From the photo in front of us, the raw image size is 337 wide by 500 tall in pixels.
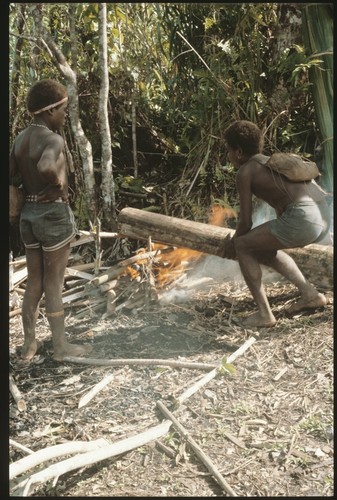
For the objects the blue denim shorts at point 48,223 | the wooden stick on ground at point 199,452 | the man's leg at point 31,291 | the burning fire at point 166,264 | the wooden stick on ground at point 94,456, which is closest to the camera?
the wooden stick on ground at point 94,456

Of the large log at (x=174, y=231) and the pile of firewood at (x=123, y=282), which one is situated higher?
the large log at (x=174, y=231)

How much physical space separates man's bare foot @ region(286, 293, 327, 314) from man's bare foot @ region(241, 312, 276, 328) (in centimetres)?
26

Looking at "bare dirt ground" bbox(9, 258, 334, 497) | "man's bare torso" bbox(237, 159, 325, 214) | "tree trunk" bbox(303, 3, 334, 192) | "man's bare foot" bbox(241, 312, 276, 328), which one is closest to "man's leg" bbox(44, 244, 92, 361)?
"bare dirt ground" bbox(9, 258, 334, 497)

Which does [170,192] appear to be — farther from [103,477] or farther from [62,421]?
[103,477]

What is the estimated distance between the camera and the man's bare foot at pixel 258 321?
195 inches

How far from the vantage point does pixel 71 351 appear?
4629 millimetres

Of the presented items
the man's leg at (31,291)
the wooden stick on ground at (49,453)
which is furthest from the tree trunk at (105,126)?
the wooden stick on ground at (49,453)

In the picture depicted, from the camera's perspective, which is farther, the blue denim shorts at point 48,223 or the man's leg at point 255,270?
the man's leg at point 255,270

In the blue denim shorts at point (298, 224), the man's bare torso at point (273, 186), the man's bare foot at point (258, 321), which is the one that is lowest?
the man's bare foot at point (258, 321)

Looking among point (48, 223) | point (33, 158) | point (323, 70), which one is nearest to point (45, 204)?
point (48, 223)

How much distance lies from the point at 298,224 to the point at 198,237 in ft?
3.61

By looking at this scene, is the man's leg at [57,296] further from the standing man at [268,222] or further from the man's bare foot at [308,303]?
the man's bare foot at [308,303]

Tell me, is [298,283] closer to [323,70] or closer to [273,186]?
[273,186]

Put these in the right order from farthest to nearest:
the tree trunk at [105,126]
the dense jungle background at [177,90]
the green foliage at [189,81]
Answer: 1. the green foliage at [189,81]
2. the dense jungle background at [177,90]
3. the tree trunk at [105,126]
